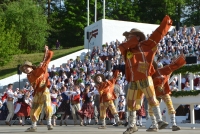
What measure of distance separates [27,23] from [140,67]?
171ft

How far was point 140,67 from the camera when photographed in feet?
35.7

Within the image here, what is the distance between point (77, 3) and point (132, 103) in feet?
186

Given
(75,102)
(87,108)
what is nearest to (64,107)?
(75,102)

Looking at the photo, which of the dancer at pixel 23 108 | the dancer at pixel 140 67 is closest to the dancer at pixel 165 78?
the dancer at pixel 140 67

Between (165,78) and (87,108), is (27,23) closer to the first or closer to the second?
(87,108)

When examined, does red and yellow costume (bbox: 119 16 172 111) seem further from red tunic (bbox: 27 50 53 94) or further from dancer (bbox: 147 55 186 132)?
red tunic (bbox: 27 50 53 94)

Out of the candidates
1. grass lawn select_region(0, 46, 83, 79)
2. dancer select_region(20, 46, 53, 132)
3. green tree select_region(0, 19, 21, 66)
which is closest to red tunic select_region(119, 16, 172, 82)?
dancer select_region(20, 46, 53, 132)

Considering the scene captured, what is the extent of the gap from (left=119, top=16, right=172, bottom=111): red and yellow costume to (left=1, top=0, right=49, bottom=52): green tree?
167 feet

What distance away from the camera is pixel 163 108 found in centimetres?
1556

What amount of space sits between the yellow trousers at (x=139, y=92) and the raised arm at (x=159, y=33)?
2.38ft

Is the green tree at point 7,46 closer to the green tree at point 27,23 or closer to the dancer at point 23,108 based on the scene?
the green tree at point 27,23

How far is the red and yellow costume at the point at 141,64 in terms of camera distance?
1084 cm

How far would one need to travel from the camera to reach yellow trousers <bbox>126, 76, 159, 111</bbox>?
1084 cm

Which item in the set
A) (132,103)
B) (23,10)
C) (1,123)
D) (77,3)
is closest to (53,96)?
(1,123)
